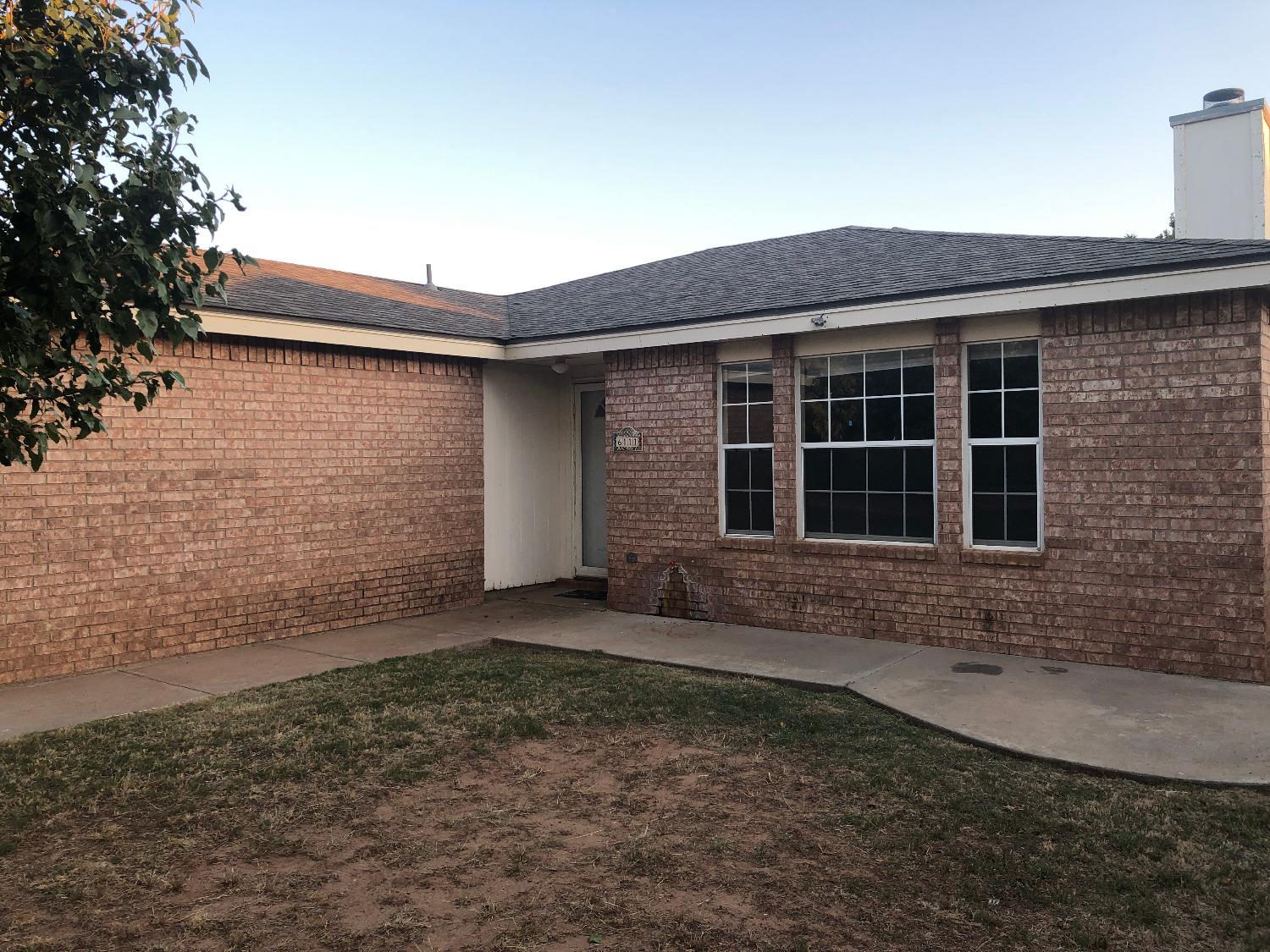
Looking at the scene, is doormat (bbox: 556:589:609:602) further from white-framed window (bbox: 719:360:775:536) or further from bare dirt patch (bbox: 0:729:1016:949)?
bare dirt patch (bbox: 0:729:1016:949)

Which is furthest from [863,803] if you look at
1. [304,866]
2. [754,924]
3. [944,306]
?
[944,306]

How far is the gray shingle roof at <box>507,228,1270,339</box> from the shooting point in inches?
312

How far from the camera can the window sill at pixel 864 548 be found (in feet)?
29.2

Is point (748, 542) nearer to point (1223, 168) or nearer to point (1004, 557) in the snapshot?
point (1004, 557)

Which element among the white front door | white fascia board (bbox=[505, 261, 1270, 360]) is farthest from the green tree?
the white front door

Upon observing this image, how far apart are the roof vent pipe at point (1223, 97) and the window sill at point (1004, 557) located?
6.58 meters

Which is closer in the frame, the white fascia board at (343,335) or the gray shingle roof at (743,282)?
the gray shingle roof at (743,282)

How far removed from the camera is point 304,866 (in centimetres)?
434

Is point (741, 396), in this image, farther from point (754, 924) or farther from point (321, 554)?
point (754, 924)

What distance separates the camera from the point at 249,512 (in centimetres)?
953

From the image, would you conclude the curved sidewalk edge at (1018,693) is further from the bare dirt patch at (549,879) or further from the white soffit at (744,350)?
the white soffit at (744,350)

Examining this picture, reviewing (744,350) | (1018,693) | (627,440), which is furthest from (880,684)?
(627,440)

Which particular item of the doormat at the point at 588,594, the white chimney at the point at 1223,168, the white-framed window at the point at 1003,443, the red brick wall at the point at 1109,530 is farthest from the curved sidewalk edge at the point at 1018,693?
the white chimney at the point at 1223,168

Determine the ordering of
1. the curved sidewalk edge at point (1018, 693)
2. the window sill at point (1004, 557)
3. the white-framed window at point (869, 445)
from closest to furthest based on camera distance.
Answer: the curved sidewalk edge at point (1018, 693) < the window sill at point (1004, 557) < the white-framed window at point (869, 445)
